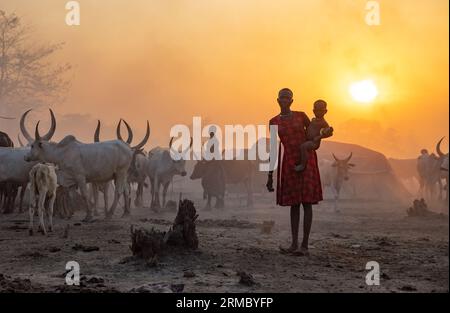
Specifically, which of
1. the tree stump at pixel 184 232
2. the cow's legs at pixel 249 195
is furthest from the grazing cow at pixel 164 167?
the tree stump at pixel 184 232

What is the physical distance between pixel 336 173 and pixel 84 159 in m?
9.52

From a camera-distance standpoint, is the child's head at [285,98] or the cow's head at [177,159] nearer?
the child's head at [285,98]

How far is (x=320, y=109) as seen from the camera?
7172mm

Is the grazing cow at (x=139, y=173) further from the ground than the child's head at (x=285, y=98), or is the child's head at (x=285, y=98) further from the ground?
the child's head at (x=285, y=98)

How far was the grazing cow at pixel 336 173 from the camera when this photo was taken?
17.7m

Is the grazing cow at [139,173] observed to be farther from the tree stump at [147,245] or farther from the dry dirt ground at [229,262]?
the tree stump at [147,245]

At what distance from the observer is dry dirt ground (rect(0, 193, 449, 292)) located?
17.6 ft

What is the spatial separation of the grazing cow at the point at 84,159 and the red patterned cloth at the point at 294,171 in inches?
240

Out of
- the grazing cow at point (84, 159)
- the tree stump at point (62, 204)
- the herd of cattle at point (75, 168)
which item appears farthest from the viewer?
the tree stump at point (62, 204)

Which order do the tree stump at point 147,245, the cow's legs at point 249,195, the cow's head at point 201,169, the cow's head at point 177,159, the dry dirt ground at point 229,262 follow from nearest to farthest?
the dry dirt ground at point 229,262 → the tree stump at point 147,245 → the cow's head at point 177,159 → the cow's head at point 201,169 → the cow's legs at point 249,195

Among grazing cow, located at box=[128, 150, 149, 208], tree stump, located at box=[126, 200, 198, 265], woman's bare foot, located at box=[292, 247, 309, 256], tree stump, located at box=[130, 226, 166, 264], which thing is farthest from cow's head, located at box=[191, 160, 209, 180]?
tree stump, located at box=[130, 226, 166, 264]

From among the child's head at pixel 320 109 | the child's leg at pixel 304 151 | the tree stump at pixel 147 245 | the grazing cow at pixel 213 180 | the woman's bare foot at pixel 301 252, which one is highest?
the child's head at pixel 320 109

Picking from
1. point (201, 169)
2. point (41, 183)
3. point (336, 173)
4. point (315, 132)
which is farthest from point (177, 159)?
point (315, 132)
